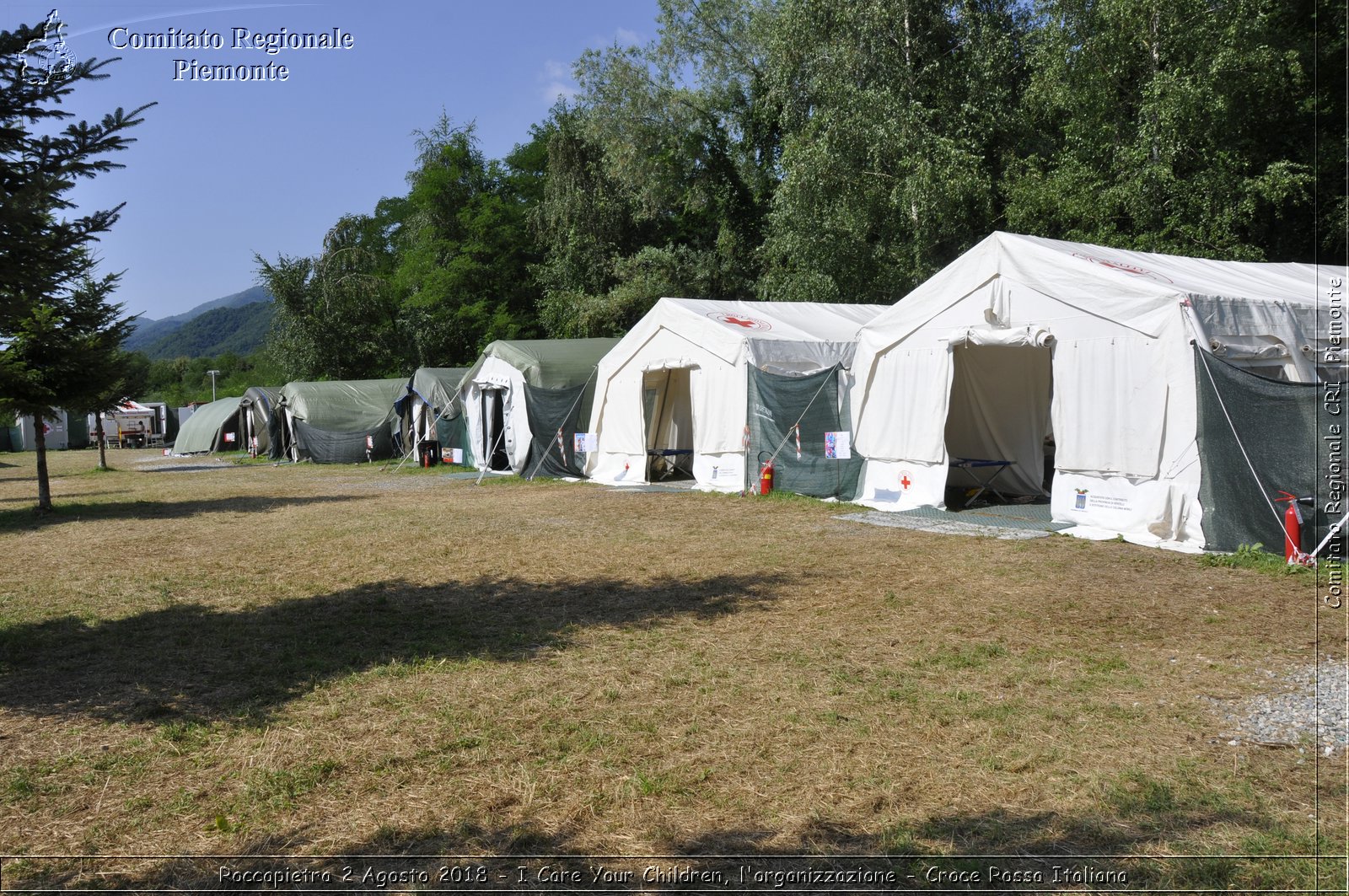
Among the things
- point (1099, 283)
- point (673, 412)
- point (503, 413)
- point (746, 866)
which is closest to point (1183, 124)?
point (1099, 283)

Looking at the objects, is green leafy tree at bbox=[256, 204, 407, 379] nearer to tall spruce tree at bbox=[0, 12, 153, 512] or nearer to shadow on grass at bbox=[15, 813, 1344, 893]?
tall spruce tree at bbox=[0, 12, 153, 512]

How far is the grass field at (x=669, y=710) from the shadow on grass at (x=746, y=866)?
17mm

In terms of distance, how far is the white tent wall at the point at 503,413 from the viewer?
682 inches

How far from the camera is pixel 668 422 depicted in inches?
676

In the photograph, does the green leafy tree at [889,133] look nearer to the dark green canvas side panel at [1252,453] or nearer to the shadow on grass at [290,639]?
the dark green canvas side panel at [1252,453]

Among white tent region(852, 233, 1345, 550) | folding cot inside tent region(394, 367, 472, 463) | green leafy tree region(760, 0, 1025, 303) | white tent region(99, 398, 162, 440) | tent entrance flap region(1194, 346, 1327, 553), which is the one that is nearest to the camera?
tent entrance flap region(1194, 346, 1327, 553)

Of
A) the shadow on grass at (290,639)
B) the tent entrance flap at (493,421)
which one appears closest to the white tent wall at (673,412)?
the tent entrance flap at (493,421)

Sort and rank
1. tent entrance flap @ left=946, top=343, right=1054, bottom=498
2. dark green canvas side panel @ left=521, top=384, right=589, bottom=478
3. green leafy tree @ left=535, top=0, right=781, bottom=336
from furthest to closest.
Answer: green leafy tree @ left=535, top=0, right=781, bottom=336 < dark green canvas side panel @ left=521, top=384, right=589, bottom=478 < tent entrance flap @ left=946, top=343, right=1054, bottom=498

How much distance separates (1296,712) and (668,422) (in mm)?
13460

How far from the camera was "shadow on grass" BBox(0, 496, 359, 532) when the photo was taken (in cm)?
1327

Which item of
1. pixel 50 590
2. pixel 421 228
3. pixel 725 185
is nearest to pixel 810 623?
pixel 50 590

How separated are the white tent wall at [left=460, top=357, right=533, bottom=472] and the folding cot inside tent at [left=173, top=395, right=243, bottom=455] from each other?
16088mm

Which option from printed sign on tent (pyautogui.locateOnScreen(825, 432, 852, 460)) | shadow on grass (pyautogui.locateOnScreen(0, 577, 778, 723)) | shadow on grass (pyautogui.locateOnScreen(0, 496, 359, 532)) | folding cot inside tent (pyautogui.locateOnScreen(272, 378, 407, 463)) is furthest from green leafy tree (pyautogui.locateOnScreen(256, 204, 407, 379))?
shadow on grass (pyautogui.locateOnScreen(0, 577, 778, 723))

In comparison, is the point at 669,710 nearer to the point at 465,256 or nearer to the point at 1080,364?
the point at 1080,364
